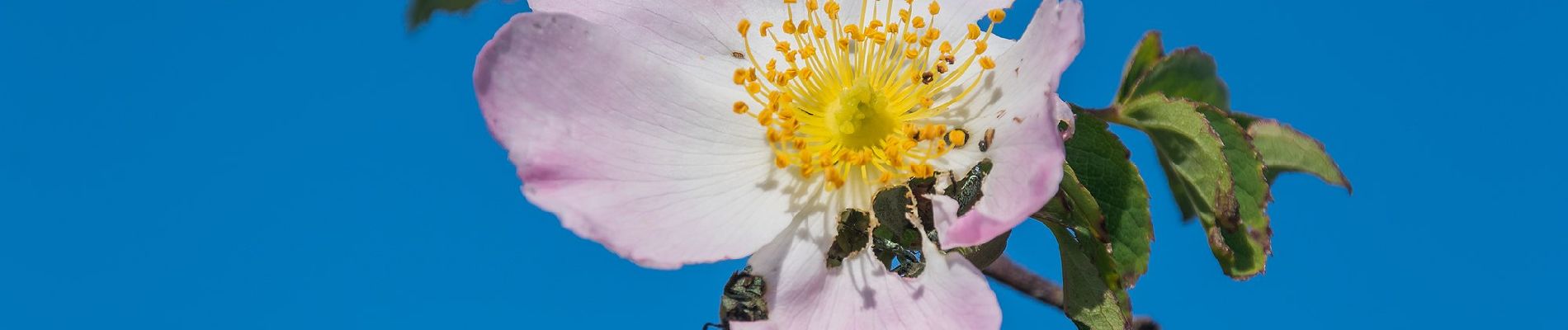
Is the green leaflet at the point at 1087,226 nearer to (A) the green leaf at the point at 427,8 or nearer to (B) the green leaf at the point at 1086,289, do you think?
(B) the green leaf at the point at 1086,289

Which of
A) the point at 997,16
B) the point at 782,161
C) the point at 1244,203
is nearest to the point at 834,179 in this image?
the point at 782,161

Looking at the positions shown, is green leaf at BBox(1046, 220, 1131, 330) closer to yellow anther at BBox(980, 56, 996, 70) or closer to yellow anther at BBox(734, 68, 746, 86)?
yellow anther at BBox(980, 56, 996, 70)

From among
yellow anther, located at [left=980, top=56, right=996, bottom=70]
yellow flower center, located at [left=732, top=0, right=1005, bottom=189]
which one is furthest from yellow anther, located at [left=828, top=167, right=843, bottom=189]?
yellow anther, located at [left=980, top=56, right=996, bottom=70]

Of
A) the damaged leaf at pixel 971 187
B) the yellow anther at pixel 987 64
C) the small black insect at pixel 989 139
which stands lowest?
the damaged leaf at pixel 971 187

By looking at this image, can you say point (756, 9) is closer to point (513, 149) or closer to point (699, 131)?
point (699, 131)

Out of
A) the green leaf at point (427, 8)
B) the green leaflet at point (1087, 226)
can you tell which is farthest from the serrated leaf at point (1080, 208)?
the green leaf at point (427, 8)

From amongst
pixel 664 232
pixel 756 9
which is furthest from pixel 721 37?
pixel 664 232
